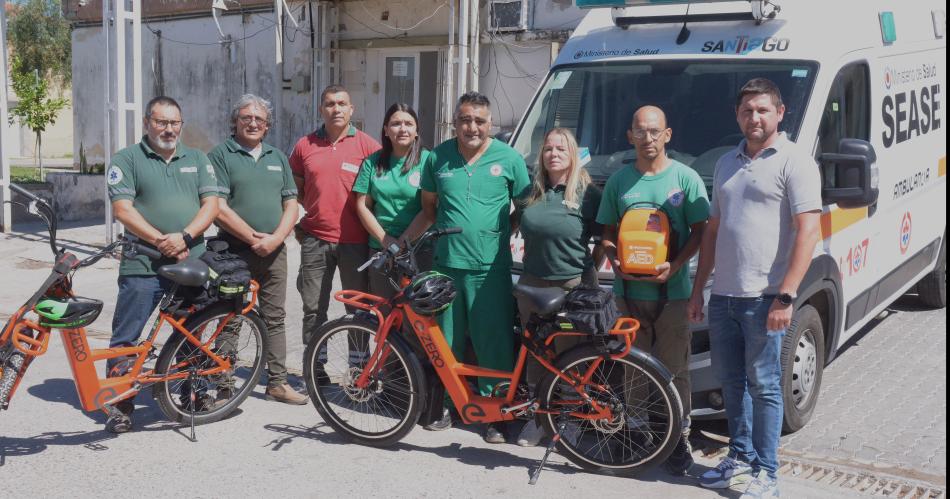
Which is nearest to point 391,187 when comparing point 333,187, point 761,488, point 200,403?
point 333,187

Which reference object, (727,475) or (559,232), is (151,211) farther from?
(727,475)

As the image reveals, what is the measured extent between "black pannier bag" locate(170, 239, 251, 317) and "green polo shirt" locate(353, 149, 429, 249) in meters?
0.83

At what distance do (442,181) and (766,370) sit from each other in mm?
1957

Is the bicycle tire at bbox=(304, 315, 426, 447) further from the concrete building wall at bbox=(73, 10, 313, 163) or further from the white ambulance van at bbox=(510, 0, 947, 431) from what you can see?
the concrete building wall at bbox=(73, 10, 313, 163)

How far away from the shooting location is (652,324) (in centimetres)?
484

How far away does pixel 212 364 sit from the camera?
555 cm

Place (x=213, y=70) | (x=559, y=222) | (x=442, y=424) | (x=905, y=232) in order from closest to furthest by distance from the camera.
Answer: (x=559, y=222), (x=442, y=424), (x=905, y=232), (x=213, y=70)

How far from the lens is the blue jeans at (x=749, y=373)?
4.39m

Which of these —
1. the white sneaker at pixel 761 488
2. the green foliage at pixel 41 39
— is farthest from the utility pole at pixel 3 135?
the green foliage at pixel 41 39

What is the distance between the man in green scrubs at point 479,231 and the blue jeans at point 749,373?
1191 mm

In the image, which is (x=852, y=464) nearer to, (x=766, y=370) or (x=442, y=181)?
(x=766, y=370)

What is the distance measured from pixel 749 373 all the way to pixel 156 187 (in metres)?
3.31

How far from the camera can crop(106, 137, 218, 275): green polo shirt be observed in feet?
17.4

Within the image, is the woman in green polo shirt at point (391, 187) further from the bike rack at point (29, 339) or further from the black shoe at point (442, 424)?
the bike rack at point (29, 339)
